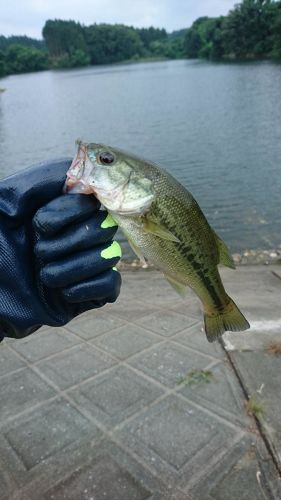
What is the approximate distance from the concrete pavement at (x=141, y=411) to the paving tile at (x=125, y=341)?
11 mm

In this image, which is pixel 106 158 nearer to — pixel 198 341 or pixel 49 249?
pixel 49 249

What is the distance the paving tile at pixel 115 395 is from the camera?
3568 millimetres

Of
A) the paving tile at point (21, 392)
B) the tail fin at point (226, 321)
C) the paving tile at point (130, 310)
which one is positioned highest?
the tail fin at point (226, 321)

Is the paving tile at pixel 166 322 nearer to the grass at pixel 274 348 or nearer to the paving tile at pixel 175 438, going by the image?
the grass at pixel 274 348

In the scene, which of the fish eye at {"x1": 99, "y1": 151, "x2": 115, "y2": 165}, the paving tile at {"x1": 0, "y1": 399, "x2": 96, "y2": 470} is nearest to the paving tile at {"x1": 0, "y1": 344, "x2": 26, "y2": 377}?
the paving tile at {"x1": 0, "y1": 399, "x2": 96, "y2": 470}

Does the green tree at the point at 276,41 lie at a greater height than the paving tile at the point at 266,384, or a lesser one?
greater

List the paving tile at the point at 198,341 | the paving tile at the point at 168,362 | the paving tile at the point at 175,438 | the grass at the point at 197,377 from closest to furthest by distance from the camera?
1. the paving tile at the point at 175,438
2. the grass at the point at 197,377
3. the paving tile at the point at 168,362
4. the paving tile at the point at 198,341

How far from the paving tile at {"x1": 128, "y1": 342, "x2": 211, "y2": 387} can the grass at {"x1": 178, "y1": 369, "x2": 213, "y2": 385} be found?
44 mm

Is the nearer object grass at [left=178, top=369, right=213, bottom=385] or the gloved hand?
the gloved hand

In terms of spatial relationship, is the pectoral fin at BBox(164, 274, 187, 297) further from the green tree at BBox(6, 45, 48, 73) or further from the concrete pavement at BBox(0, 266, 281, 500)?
the green tree at BBox(6, 45, 48, 73)

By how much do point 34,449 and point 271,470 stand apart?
160 cm

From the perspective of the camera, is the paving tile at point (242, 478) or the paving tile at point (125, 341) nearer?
the paving tile at point (242, 478)

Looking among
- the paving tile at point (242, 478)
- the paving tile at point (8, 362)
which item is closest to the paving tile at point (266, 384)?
the paving tile at point (242, 478)

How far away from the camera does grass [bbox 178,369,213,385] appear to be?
3.84 meters
